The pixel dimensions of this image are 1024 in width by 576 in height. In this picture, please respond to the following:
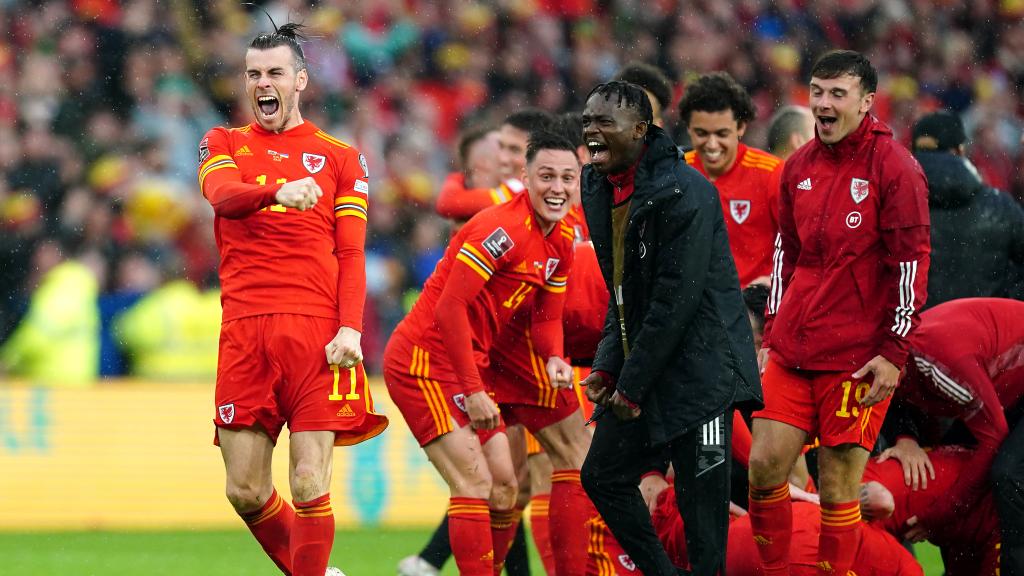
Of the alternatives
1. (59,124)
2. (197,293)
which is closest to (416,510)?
(197,293)

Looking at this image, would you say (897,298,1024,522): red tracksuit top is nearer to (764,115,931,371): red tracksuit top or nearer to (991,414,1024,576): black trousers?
(991,414,1024,576): black trousers

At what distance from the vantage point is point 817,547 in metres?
6.82

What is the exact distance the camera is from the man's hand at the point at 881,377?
6.30 metres

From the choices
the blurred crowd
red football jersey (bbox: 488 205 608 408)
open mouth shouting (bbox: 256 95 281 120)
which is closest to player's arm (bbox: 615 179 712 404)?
red football jersey (bbox: 488 205 608 408)

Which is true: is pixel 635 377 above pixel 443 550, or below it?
above

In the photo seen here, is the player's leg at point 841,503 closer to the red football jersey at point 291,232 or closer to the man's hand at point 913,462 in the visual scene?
the man's hand at point 913,462

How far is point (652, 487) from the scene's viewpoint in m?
7.47

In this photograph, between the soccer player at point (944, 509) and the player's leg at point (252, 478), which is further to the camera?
the soccer player at point (944, 509)

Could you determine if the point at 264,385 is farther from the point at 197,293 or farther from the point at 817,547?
the point at 197,293

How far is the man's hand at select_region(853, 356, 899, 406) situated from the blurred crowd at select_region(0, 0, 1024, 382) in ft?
11.4

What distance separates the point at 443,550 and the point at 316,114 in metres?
7.48

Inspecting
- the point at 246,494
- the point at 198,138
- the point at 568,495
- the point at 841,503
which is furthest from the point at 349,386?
the point at 198,138

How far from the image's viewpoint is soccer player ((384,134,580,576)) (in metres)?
6.95

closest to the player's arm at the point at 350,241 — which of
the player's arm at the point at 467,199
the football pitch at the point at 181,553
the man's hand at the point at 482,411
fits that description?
the man's hand at the point at 482,411
